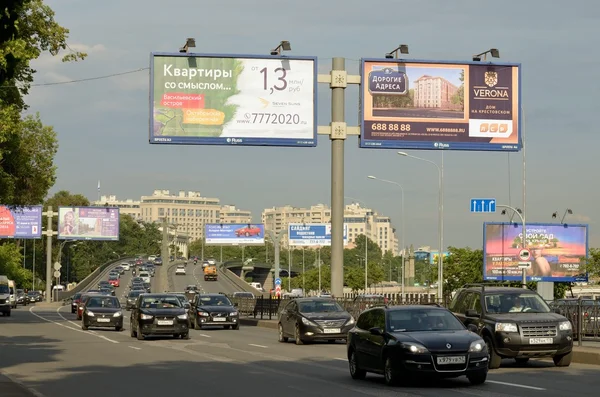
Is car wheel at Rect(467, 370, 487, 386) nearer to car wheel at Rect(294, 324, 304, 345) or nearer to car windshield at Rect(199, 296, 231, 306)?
car wheel at Rect(294, 324, 304, 345)

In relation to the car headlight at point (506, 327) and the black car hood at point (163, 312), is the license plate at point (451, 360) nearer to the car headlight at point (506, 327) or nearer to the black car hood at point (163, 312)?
the car headlight at point (506, 327)

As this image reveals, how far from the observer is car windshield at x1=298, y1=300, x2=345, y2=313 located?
33375 mm

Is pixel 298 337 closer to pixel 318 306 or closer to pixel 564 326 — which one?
pixel 318 306

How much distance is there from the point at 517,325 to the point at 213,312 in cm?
2527

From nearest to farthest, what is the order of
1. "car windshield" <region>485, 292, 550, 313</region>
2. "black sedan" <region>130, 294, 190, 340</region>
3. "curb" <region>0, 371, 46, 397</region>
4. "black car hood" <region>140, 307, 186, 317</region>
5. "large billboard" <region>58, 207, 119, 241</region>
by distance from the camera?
"curb" <region>0, 371, 46, 397</region> → "car windshield" <region>485, 292, 550, 313</region> → "black sedan" <region>130, 294, 190, 340</region> → "black car hood" <region>140, 307, 186, 317</region> → "large billboard" <region>58, 207, 119, 241</region>

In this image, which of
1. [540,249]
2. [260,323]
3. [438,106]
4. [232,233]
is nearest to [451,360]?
[438,106]

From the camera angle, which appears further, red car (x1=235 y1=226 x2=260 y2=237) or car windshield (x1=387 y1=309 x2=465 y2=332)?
red car (x1=235 y1=226 x2=260 y2=237)

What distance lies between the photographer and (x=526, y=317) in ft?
69.9

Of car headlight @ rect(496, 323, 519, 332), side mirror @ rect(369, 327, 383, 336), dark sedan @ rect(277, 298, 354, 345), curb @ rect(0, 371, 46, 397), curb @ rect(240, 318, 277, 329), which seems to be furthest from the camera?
curb @ rect(240, 318, 277, 329)

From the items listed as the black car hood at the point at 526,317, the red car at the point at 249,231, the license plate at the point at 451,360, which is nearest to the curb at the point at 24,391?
the license plate at the point at 451,360

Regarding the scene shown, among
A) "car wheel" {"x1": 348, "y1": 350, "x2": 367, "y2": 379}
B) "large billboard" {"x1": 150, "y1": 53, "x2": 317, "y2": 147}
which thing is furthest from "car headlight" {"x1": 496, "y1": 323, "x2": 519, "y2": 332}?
"large billboard" {"x1": 150, "y1": 53, "x2": 317, "y2": 147}

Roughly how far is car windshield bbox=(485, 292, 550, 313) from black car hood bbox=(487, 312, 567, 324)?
0.86ft

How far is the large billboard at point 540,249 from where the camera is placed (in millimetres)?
83250

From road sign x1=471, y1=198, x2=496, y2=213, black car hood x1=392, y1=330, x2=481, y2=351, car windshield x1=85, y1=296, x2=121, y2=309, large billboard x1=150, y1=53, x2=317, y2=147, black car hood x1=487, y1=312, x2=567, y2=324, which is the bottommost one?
car windshield x1=85, y1=296, x2=121, y2=309
